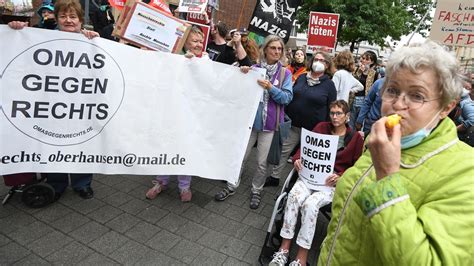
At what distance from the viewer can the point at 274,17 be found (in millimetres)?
4945

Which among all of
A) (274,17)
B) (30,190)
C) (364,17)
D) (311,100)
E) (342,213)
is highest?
(364,17)

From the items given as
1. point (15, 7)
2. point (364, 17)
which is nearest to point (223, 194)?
point (15, 7)

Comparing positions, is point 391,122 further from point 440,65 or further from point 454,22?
point 454,22

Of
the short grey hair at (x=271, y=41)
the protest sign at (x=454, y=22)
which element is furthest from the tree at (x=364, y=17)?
the short grey hair at (x=271, y=41)

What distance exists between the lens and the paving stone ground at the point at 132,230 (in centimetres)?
270

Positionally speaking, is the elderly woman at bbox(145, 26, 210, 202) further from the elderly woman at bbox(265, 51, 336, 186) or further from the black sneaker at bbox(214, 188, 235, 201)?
→ the elderly woman at bbox(265, 51, 336, 186)

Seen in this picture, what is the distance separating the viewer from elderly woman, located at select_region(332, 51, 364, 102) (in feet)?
18.6

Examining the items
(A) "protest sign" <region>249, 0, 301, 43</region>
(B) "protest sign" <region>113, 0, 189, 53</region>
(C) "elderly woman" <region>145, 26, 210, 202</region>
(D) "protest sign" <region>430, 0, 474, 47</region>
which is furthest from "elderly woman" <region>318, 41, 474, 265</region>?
(D) "protest sign" <region>430, 0, 474, 47</region>

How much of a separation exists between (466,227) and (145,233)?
2.68 meters

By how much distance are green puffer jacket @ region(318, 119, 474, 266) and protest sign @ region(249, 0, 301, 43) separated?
4055mm

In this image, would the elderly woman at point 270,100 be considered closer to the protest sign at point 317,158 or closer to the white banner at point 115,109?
the white banner at point 115,109

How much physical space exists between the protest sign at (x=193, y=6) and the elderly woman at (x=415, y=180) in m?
4.29

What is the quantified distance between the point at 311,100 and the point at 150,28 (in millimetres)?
2119

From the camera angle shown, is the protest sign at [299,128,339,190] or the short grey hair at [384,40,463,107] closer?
the short grey hair at [384,40,463,107]
